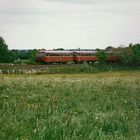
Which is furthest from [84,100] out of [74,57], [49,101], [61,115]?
[74,57]

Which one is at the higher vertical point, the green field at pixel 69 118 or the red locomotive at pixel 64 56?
the green field at pixel 69 118

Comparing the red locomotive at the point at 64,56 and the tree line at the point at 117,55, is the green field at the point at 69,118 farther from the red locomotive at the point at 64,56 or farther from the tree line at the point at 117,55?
the tree line at the point at 117,55

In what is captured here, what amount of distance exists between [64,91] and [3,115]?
8416 mm

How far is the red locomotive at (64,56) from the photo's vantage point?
109m

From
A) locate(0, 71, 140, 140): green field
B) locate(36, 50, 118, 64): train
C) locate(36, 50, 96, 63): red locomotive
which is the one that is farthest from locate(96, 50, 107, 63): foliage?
locate(0, 71, 140, 140): green field

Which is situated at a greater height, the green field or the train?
the green field

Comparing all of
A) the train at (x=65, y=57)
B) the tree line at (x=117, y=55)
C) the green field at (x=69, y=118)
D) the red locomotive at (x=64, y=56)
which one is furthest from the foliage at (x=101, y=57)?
the green field at (x=69, y=118)

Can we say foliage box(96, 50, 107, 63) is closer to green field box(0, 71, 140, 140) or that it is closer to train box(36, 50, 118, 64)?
train box(36, 50, 118, 64)

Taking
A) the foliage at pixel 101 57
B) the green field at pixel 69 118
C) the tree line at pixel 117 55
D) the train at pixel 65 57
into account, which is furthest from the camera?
the tree line at pixel 117 55

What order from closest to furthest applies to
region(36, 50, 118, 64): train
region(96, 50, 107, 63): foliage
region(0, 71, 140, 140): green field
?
region(0, 71, 140, 140): green field → region(36, 50, 118, 64): train → region(96, 50, 107, 63): foliage

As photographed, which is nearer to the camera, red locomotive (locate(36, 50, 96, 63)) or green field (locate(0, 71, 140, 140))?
green field (locate(0, 71, 140, 140))

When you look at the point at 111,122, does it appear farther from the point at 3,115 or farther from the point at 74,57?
the point at 74,57

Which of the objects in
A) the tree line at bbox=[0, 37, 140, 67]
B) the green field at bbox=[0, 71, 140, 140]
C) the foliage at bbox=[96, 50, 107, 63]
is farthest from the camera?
the tree line at bbox=[0, 37, 140, 67]

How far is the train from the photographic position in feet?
357
